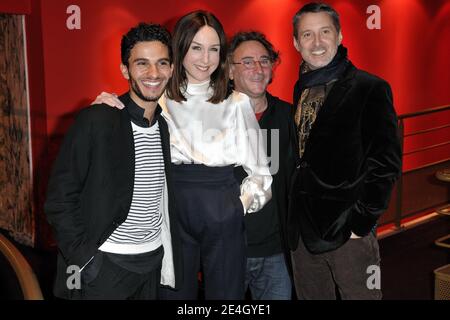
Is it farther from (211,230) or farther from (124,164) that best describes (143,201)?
(211,230)

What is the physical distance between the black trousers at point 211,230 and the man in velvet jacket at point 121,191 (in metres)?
0.09

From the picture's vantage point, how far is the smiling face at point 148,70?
2.42 metres

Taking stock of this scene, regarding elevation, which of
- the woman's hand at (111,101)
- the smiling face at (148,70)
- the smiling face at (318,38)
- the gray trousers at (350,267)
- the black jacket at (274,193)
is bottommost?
the gray trousers at (350,267)

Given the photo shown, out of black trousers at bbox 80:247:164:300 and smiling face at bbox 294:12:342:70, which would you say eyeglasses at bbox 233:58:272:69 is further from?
black trousers at bbox 80:247:164:300

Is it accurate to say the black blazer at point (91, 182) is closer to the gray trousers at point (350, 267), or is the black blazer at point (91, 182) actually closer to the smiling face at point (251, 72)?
the smiling face at point (251, 72)

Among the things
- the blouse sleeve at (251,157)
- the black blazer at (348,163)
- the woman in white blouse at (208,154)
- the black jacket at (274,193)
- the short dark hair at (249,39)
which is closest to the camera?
the black blazer at (348,163)

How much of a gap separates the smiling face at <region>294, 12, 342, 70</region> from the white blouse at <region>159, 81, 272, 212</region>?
37 cm

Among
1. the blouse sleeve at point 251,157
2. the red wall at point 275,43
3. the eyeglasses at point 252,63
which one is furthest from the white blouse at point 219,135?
the red wall at point 275,43

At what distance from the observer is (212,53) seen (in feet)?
8.47

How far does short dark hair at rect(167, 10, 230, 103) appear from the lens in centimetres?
254

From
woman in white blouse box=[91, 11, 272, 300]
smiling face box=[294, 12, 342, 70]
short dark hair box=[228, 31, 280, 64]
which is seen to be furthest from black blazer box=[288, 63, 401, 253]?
short dark hair box=[228, 31, 280, 64]

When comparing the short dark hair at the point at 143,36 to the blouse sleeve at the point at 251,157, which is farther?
the blouse sleeve at the point at 251,157
